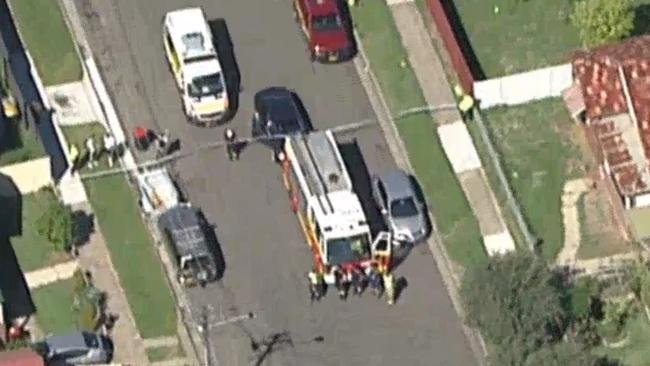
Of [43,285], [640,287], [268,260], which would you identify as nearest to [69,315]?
[43,285]

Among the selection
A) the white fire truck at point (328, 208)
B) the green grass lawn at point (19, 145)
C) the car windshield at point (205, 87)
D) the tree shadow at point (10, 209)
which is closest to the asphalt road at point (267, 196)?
the white fire truck at point (328, 208)

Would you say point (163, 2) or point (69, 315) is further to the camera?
point (163, 2)

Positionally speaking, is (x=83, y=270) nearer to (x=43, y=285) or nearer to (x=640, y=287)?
(x=43, y=285)

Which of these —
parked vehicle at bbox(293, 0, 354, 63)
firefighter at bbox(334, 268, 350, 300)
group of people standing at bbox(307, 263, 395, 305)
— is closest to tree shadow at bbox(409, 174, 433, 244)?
group of people standing at bbox(307, 263, 395, 305)

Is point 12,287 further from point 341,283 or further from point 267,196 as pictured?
point 341,283

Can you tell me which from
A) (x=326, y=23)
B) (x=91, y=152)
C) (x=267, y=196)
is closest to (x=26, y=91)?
(x=91, y=152)

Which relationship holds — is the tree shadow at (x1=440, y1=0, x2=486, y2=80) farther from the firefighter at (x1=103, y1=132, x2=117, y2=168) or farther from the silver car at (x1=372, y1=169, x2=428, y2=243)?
the firefighter at (x1=103, y1=132, x2=117, y2=168)
